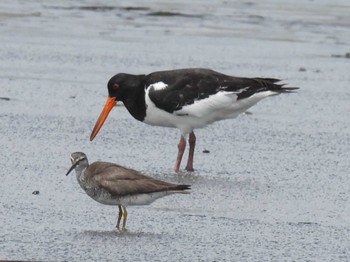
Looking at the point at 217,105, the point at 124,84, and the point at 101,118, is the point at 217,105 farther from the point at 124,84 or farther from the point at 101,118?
the point at 101,118

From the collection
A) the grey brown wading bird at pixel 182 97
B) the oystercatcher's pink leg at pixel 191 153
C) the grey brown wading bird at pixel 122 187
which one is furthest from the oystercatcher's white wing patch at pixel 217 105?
the grey brown wading bird at pixel 122 187

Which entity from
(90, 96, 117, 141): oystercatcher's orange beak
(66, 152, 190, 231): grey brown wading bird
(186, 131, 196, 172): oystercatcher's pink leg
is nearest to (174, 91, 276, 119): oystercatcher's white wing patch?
(186, 131, 196, 172): oystercatcher's pink leg

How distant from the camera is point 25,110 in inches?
435

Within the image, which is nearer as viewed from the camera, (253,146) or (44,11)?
(253,146)

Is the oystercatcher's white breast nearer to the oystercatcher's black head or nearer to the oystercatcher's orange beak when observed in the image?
the oystercatcher's black head

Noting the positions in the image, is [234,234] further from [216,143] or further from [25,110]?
[25,110]

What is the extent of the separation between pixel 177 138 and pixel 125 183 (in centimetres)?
335

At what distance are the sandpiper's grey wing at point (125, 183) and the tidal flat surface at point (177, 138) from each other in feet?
0.81

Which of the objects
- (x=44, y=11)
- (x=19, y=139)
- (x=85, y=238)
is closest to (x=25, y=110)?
(x=19, y=139)

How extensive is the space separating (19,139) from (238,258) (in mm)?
3663

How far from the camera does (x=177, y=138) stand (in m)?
10.6

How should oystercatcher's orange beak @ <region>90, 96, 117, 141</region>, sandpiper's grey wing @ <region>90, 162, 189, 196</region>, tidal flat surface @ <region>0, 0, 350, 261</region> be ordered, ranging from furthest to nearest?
oystercatcher's orange beak @ <region>90, 96, 117, 141</region>, sandpiper's grey wing @ <region>90, 162, 189, 196</region>, tidal flat surface @ <region>0, 0, 350, 261</region>

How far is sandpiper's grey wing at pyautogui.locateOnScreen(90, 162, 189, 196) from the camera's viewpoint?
7266 millimetres

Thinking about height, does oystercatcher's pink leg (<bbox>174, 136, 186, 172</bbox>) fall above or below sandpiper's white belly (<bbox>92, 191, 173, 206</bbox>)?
below
